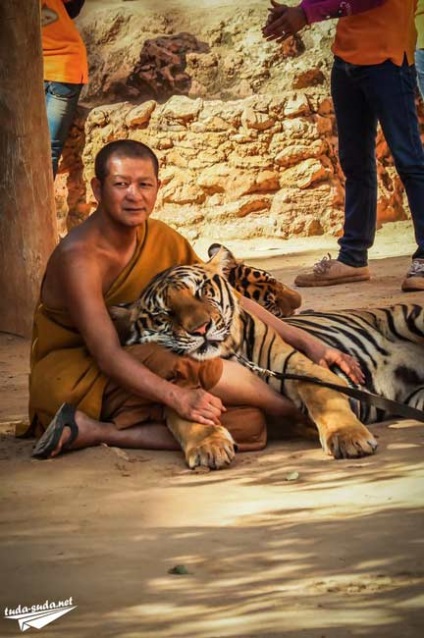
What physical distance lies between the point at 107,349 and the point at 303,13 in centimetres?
356

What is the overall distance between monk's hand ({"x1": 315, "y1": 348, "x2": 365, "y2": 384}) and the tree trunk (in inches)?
110

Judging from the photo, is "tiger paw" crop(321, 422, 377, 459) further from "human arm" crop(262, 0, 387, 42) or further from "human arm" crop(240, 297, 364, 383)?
"human arm" crop(262, 0, 387, 42)

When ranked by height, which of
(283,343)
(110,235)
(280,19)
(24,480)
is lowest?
(24,480)

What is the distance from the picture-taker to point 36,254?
7477 mm

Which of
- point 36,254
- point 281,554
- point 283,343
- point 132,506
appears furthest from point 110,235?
point 36,254

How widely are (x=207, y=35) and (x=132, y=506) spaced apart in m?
9.46

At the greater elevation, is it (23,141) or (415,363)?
(23,141)

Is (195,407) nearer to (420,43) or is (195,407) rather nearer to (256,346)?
(256,346)

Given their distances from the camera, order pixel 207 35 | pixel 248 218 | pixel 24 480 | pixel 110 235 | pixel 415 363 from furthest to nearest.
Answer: pixel 207 35 → pixel 248 218 → pixel 415 363 → pixel 110 235 → pixel 24 480

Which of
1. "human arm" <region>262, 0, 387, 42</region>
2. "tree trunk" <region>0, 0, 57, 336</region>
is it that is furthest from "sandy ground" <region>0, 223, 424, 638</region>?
"human arm" <region>262, 0, 387, 42</region>

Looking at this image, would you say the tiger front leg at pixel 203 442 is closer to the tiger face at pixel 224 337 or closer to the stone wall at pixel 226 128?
the tiger face at pixel 224 337

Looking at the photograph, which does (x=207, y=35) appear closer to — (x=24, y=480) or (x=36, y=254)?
(x=36, y=254)

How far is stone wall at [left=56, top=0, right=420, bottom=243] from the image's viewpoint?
38.6ft

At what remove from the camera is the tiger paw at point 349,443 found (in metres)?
4.43
